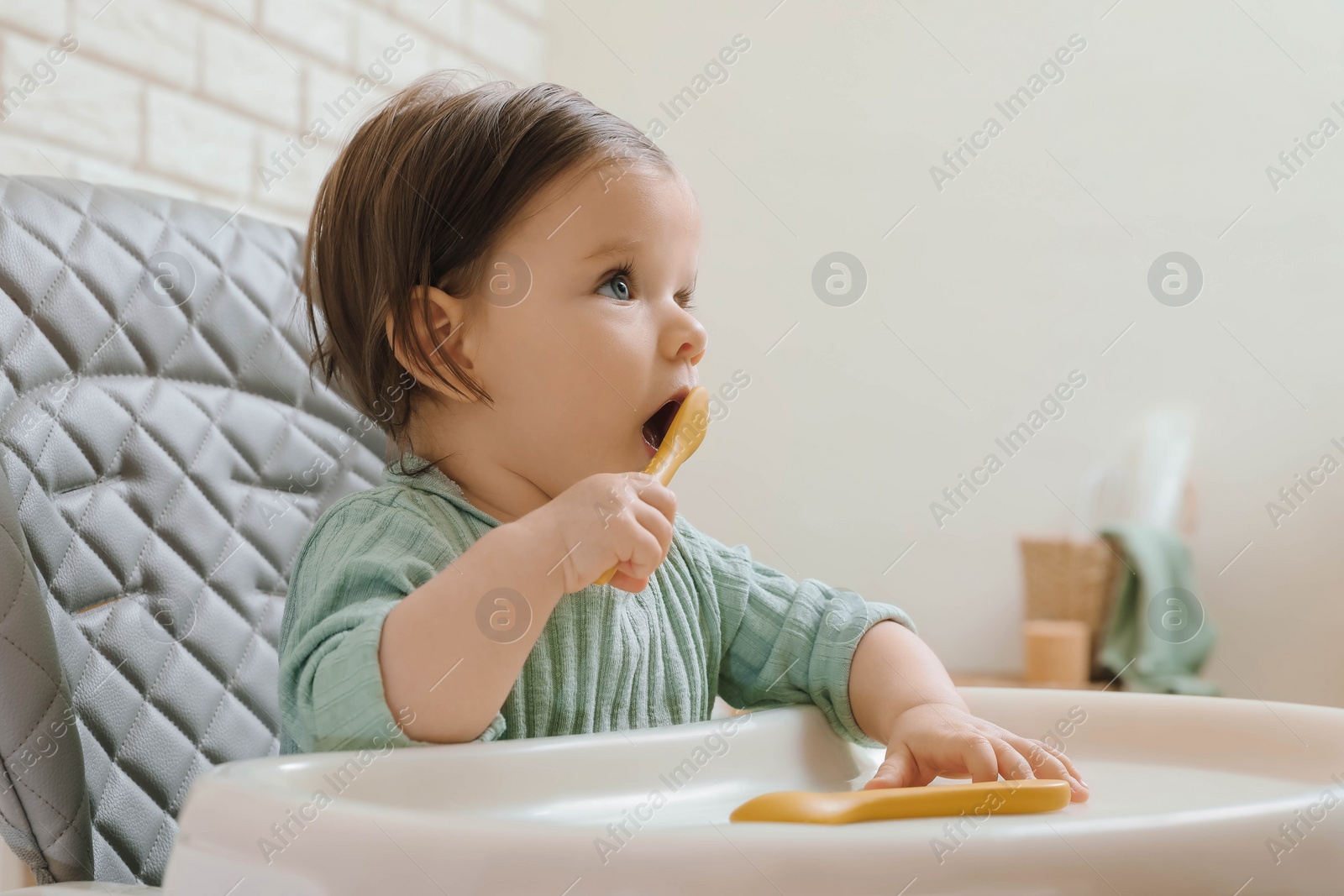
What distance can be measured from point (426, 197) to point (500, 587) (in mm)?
301

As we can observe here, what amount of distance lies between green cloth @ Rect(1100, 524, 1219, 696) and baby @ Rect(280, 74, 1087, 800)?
135cm

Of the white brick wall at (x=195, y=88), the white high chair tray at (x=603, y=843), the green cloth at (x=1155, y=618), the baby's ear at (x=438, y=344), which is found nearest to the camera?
the white high chair tray at (x=603, y=843)

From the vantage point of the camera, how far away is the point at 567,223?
66 cm

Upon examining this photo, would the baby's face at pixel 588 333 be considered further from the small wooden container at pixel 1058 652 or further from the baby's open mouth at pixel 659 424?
the small wooden container at pixel 1058 652

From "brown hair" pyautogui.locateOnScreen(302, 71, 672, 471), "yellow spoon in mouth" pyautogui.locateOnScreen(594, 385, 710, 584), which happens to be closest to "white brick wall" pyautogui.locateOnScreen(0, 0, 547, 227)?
"brown hair" pyautogui.locateOnScreen(302, 71, 672, 471)

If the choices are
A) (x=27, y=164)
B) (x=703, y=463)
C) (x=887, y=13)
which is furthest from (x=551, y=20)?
(x=27, y=164)

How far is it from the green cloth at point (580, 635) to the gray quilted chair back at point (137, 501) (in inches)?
3.5

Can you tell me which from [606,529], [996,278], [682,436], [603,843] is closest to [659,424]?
[682,436]

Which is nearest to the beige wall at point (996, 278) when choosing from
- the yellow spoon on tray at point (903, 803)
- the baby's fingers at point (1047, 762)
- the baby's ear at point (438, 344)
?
the baby's ear at point (438, 344)

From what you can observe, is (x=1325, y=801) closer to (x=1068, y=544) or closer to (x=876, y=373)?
(x=1068, y=544)

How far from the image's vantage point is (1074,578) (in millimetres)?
1942

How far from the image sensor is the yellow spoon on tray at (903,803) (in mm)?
371

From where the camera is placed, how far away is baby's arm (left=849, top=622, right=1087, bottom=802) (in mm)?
517

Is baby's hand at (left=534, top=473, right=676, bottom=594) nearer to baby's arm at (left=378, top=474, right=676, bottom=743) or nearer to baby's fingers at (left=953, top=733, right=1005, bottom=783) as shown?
baby's arm at (left=378, top=474, right=676, bottom=743)
